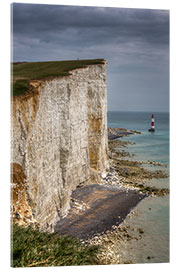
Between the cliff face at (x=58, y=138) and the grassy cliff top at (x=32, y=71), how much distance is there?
0.20 m

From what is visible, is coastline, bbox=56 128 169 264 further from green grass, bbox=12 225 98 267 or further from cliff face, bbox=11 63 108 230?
green grass, bbox=12 225 98 267

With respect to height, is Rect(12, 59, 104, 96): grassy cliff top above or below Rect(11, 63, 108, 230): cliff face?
above

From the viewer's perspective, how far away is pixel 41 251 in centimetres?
444

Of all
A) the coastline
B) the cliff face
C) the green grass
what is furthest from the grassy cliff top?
the coastline

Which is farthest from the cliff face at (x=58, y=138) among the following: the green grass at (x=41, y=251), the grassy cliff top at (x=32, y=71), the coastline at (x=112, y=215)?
→ the green grass at (x=41, y=251)

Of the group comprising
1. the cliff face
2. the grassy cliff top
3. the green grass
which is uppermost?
the grassy cliff top

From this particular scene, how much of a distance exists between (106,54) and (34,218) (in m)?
3.90

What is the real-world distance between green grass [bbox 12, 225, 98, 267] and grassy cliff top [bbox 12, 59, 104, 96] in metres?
3.09

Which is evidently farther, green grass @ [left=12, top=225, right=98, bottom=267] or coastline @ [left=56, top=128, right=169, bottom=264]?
coastline @ [left=56, top=128, right=169, bottom=264]

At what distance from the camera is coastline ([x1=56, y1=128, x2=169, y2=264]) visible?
6832 millimetres

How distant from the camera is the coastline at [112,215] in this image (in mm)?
6832

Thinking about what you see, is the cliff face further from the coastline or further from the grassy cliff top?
the coastline

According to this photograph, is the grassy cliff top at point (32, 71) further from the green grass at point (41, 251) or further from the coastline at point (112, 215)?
the coastline at point (112, 215)
